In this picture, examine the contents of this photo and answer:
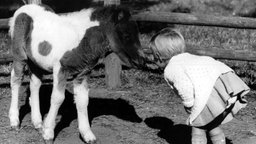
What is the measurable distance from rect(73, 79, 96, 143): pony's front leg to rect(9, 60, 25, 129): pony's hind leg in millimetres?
836

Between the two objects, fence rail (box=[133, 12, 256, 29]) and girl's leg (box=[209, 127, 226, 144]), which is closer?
girl's leg (box=[209, 127, 226, 144])

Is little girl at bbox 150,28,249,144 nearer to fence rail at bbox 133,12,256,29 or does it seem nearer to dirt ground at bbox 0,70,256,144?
dirt ground at bbox 0,70,256,144

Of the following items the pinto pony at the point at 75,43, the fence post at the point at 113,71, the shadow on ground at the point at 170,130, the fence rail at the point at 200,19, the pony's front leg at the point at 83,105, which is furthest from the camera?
the fence post at the point at 113,71

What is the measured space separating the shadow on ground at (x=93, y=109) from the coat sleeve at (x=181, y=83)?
170cm

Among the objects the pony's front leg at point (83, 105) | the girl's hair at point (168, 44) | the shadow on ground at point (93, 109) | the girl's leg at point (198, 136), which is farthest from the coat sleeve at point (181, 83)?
the shadow on ground at point (93, 109)

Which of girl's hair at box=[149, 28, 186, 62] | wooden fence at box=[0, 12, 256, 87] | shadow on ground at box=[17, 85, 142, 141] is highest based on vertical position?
girl's hair at box=[149, 28, 186, 62]

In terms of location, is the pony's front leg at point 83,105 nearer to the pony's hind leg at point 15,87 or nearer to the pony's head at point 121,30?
the pony's head at point 121,30

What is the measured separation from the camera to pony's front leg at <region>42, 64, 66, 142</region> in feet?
16.0

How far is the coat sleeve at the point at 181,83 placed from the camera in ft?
14.1

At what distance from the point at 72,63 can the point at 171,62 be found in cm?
99

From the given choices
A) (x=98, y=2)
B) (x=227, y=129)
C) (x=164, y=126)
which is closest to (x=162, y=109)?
(x=164, y=126)

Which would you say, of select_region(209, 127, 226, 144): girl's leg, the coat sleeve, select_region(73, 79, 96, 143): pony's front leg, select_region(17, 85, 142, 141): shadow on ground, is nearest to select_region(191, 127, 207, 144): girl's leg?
select_region(209, 127, 226, 144): girl's leg

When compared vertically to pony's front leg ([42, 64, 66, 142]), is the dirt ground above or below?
below

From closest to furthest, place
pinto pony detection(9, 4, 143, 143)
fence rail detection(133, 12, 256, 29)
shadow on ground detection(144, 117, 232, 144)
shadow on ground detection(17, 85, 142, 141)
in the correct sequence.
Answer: pinto pony detection(9, 4, 143, 143)
shadow on ground detection(144, 117, 232, 144)
shadow on ground detection(17, 85, 142, 141)
fence rail detection(133, 12, 256, 29)
